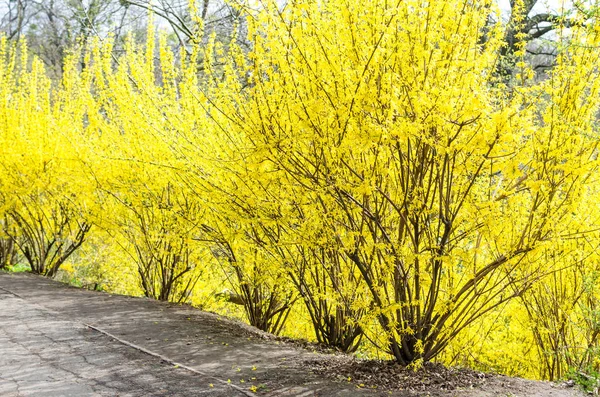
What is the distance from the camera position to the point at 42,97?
10.3m

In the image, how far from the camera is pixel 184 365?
16.9 ft

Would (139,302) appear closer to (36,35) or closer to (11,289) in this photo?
(11,289)

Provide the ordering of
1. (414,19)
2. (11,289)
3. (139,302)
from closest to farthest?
(414,19), (139,302), (11,289)

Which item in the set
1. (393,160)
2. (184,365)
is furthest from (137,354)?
(393,160)

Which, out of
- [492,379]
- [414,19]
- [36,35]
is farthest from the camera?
[36,35]

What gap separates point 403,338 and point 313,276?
1.26 meters

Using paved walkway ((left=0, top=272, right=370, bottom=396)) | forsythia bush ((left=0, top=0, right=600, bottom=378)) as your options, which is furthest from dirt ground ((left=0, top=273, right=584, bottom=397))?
forsythia bush ((left=0, top=0, right=600, bottom=378))

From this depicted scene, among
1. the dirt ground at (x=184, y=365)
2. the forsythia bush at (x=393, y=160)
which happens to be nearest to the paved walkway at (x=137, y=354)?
the dirt ground at (x=184, y=365)

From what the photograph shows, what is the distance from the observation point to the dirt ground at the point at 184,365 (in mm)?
4512

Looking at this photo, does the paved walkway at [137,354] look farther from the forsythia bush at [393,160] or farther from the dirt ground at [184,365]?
the forsythia bush at [393,160]

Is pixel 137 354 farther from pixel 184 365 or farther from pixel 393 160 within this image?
pixel 393 160

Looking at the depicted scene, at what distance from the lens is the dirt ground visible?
4.51 meters

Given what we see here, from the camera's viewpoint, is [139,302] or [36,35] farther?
[36,35]

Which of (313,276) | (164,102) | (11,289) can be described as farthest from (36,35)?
(313,276)
